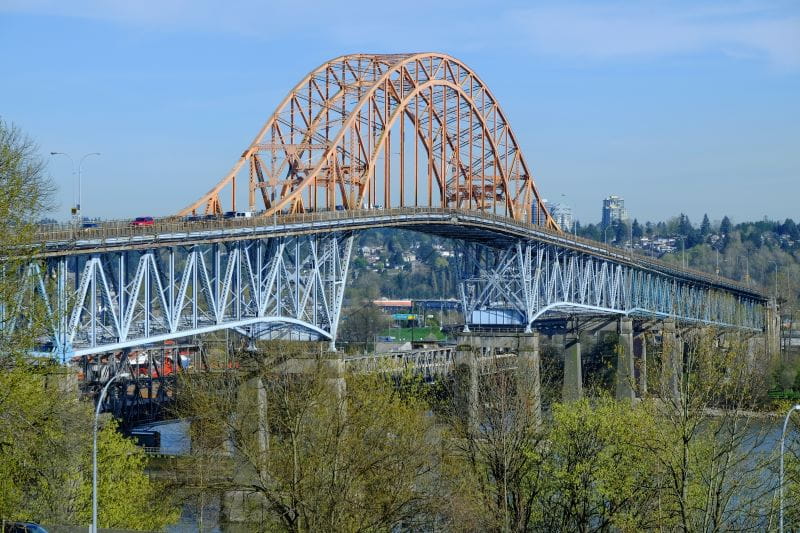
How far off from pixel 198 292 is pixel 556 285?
42584 mm

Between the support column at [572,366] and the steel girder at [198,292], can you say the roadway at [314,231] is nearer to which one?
the steel girder at [198,292]

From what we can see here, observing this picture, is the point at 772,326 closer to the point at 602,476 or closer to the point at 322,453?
the point at 602,476

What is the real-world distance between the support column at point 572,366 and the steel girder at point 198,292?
2575 centimetres

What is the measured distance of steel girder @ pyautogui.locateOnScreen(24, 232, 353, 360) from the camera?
155 ft

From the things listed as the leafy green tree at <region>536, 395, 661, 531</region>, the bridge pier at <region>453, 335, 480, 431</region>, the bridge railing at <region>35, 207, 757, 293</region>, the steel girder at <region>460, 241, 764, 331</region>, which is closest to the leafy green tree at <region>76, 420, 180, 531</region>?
the bridge railing at <region>35, 207, 757, 293</region>

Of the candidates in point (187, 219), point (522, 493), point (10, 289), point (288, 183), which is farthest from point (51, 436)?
point (288, 183)

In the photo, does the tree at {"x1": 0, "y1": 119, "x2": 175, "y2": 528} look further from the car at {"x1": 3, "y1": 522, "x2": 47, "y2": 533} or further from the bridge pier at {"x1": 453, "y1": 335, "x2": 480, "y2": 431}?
Answer: the bridge pier at {"x1": 453, "y1": 335, "x2": 480, "y2": 431}

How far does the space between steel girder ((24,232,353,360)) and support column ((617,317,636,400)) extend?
2234cm

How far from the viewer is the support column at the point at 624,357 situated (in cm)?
8534

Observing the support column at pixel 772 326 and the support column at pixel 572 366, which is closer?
the support column at pixel 572 366

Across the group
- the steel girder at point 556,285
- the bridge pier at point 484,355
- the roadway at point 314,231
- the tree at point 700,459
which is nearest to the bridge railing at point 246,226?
the roadway at point 314,231

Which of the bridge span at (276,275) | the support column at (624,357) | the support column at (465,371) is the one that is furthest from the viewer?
the support column at (624,357)

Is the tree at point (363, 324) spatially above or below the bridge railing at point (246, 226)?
below

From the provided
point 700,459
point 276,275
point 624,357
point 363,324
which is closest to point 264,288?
point 276,275
